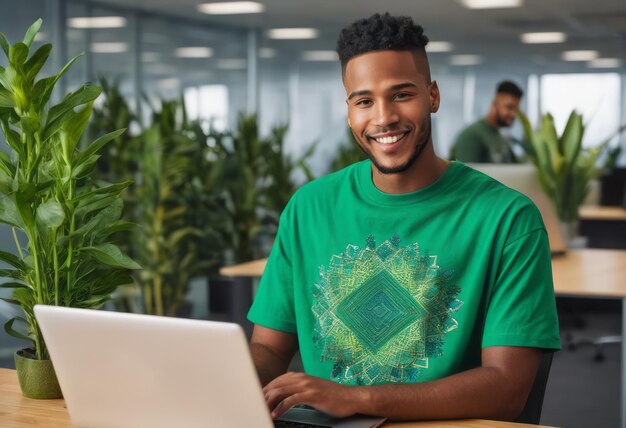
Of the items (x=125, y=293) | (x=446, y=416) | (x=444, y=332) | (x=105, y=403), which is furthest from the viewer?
(x=125, y=293)

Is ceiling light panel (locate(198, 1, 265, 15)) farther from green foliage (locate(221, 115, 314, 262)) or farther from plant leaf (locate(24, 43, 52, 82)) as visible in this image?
plant leaf (locate(24, 43, 52, 82))

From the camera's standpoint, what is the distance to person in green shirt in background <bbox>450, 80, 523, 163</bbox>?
515cm

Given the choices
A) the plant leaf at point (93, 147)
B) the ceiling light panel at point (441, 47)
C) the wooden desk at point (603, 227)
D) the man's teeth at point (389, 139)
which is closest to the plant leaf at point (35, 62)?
the plant leaf at point (93, 147)

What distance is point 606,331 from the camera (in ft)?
17.3

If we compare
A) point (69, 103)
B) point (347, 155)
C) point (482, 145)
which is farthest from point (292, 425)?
point (482, 145)

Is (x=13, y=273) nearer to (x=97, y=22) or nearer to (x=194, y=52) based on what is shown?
(x=97, y=22)

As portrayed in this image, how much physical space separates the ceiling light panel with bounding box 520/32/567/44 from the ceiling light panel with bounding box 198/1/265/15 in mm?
1502

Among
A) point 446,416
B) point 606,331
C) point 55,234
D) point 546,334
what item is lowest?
point 606,331

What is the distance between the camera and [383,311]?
5.28 ft

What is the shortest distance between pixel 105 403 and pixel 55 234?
426 mm

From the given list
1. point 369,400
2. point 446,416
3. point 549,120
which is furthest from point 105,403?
point 549,120

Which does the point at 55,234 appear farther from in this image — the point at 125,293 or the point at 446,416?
the point at 125,293

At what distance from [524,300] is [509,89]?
12.5 feet

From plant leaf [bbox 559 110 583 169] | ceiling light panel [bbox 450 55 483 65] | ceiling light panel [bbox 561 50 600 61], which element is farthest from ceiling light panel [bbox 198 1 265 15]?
plant leaf [bbox 559 110 583 169]
